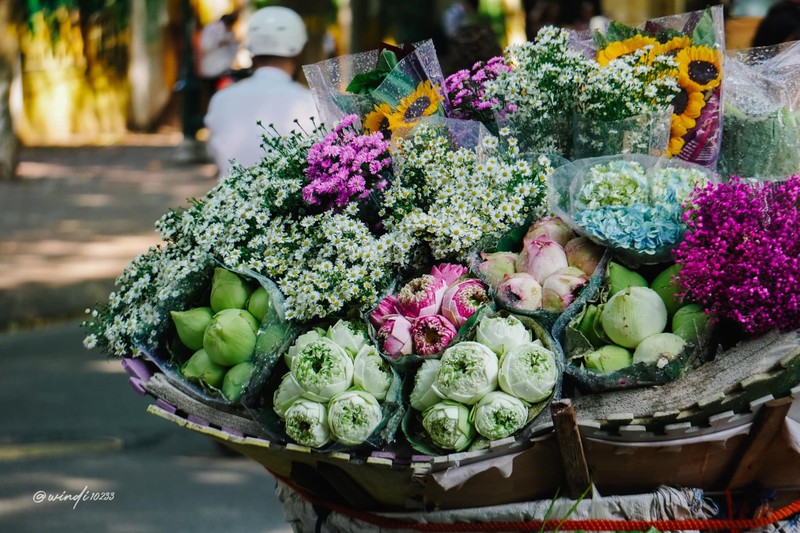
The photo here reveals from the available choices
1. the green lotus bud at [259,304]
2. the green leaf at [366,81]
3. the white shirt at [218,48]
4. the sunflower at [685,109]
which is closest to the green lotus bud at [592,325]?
the sunflower at [685,109]

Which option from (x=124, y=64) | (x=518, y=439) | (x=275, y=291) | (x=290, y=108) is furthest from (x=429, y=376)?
(x=124, y=64)

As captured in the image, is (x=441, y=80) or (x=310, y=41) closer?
(x=441, y=80)

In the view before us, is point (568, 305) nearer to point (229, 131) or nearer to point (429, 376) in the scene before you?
point (429, 376)

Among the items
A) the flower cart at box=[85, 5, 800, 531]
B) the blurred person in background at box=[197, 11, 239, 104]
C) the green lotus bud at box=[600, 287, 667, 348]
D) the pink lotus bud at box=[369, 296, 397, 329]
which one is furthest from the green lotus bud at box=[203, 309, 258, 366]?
the blurred person in background at box=[197, 11, 239, 104]

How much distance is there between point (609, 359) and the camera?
1825mm

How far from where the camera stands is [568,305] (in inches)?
76.0

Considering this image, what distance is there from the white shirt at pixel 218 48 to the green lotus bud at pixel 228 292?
396 inches

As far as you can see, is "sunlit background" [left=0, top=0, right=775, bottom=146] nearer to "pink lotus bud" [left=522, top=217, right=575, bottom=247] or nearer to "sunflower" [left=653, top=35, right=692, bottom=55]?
"sunflower" [left=653, top=35, right=692, bottom=55]

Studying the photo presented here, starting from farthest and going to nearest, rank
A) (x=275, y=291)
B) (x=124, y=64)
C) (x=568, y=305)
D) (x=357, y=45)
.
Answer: (x=124, y=64)
(x=357, y=45)
(x=275, y=291)
(x=568, y=305)

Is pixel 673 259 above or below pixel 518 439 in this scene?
above

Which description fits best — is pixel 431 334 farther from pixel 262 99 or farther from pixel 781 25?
pixel 781 25

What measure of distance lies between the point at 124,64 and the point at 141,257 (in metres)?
13.4

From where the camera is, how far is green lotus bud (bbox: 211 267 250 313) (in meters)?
2.11

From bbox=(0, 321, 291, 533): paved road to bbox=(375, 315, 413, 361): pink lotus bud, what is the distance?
7.47ft
